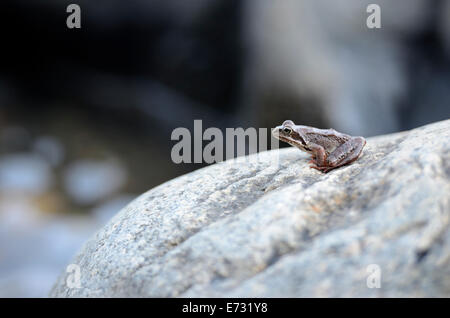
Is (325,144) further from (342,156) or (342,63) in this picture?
(342,63)

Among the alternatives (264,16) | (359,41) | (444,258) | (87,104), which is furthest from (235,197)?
(87,104)

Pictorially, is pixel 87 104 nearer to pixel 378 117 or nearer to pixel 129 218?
pixel 378 117

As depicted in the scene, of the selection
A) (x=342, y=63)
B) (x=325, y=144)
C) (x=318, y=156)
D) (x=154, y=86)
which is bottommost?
(x=318, y=156)

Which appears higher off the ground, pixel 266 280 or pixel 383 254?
pixel 383 254

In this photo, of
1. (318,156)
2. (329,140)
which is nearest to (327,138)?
(329,140)

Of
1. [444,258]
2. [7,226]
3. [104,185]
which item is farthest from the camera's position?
[104,185]

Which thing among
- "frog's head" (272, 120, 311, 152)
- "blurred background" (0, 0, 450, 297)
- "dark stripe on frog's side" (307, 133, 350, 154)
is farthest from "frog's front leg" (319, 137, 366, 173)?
"blurred background" (0, 0, 450, 297)

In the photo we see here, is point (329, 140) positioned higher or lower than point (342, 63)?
lower
